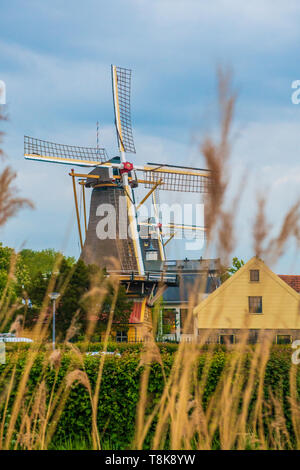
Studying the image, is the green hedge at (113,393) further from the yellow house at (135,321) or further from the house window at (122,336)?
the house window at (122,336)

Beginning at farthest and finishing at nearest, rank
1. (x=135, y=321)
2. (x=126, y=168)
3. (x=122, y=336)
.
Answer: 1. (x=126, y=168)
2. (x=122, y=336)
3. (x=135, y=321)

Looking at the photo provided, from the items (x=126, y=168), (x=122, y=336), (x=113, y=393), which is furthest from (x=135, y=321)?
(x=113, y=393)

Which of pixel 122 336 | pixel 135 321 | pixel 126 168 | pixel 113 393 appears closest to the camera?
pixel 113 393

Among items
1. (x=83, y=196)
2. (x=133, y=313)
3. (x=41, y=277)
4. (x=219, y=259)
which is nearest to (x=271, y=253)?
(x=219, y=259)

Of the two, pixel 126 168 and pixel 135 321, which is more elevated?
pixel 126 168

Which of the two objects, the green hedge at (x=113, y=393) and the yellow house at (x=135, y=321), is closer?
the green hedge at (x=113, y=393)

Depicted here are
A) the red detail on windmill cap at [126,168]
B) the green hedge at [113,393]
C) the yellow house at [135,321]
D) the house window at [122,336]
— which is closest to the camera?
the green hedge at [113,393]

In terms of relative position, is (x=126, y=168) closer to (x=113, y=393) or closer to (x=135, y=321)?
(x=135, y=321)

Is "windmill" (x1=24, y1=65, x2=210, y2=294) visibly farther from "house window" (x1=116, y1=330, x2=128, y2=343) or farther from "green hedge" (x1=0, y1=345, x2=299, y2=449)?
"green hedge" (x1=0, y1=345, x2=299, y2=449)

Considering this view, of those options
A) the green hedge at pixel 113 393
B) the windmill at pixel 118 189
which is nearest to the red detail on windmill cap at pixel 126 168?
the windmill at pixel 118 189

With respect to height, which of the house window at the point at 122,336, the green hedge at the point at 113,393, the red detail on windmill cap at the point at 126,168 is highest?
the red detail on windmill cap at the point at 126,168

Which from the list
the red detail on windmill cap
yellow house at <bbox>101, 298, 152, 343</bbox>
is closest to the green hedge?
yellow house at <bbox>101, 298, 152, 343</bbox>

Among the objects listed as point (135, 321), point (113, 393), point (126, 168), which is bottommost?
point (113, 393)
